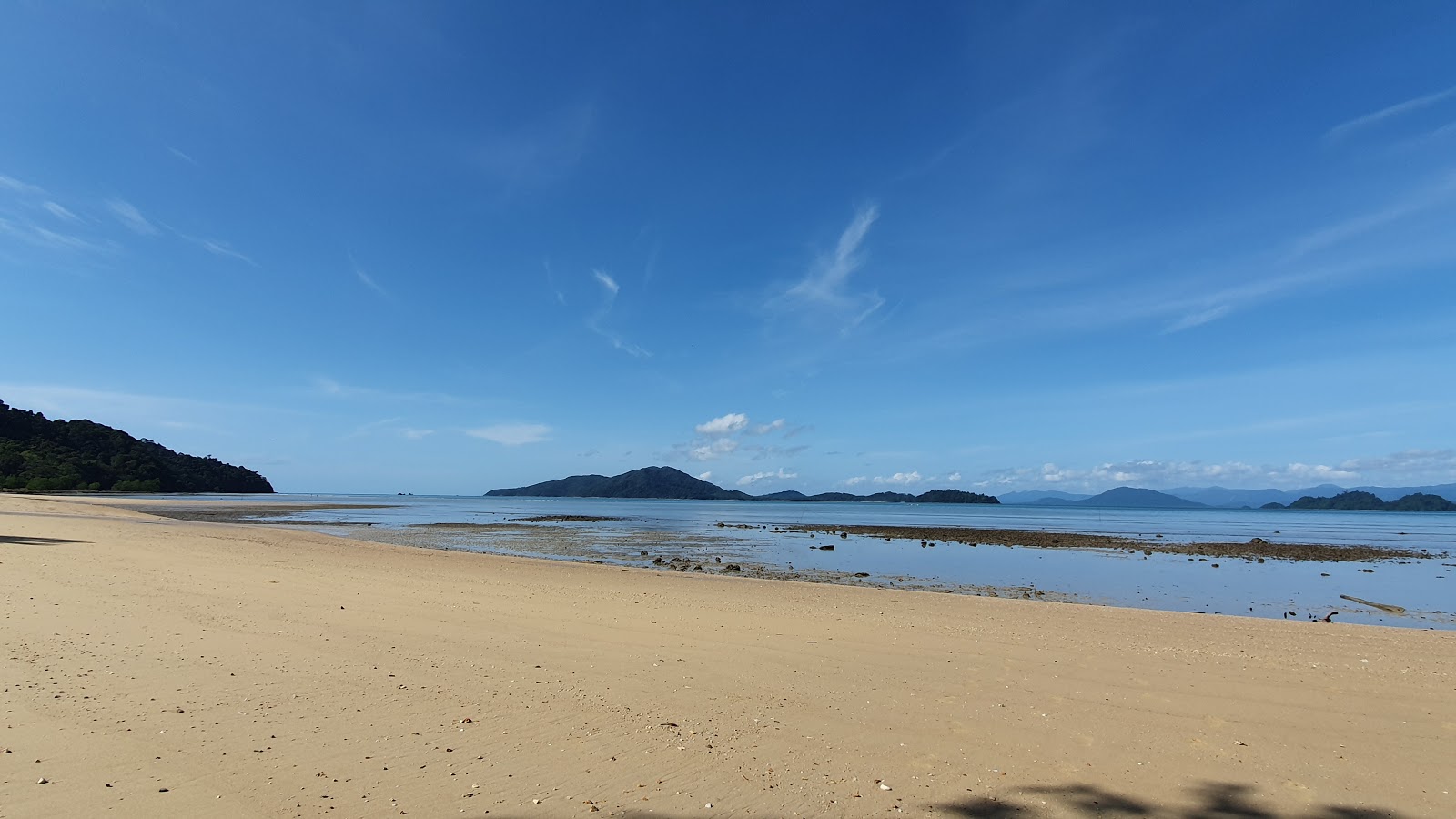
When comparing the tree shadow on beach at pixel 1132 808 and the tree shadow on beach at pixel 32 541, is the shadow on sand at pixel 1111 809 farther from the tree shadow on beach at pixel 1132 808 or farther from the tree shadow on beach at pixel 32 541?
the tree shadow on beach at pixel 32 541

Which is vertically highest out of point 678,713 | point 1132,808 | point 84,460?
point 84,460

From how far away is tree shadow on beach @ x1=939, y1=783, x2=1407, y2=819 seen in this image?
4770mm

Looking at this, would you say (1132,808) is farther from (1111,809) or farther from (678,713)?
(678,713)

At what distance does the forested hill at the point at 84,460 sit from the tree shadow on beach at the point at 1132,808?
386 feet

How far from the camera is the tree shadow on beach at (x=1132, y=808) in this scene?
4770 mm

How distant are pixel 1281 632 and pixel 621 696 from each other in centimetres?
1239

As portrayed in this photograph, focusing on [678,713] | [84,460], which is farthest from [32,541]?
[84,460]

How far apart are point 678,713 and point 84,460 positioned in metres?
136

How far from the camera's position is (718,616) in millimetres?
12492

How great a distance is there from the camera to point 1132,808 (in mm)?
4902

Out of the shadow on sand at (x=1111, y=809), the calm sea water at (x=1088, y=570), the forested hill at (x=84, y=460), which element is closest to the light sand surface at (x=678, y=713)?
the shadow on sand at (x=1111, y=809)

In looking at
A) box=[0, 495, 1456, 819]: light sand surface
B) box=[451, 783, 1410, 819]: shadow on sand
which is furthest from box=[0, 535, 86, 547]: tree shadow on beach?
box=[451, 783, 1410, 819]: shadow on sand

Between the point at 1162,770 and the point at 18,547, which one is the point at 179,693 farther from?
the point at 18,547

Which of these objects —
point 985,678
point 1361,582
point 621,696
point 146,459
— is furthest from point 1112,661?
point 146,459
